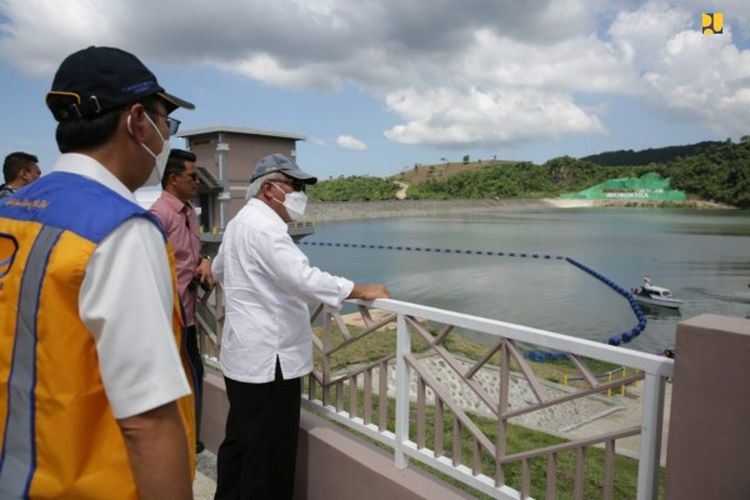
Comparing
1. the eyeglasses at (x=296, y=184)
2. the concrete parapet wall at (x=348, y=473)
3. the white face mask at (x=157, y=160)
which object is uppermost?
the white face mask at (x=157, y=160)

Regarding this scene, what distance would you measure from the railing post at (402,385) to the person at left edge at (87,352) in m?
1.31

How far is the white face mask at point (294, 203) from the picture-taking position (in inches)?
87.0

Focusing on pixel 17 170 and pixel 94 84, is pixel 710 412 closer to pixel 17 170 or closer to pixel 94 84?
pixel 94 84

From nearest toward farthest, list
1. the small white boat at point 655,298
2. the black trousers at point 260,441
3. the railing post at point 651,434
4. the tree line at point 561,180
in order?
the railing post at point 651,434, the black trousers at point 260,441, the small white boat at point 655,298, the tree line at point 561,180

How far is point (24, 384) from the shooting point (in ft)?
2.93

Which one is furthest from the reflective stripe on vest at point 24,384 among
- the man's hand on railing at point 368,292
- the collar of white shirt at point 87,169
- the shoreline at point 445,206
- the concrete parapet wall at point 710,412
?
the shoreline at point 445,206

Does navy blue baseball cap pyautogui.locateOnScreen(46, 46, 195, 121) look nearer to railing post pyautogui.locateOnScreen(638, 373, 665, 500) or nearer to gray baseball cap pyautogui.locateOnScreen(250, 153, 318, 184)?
gray baseball cap pyautogui.locateOnScreen(250, 153, 318, 184)

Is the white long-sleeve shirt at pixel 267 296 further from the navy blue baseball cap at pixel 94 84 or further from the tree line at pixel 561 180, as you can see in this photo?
the tree line at pixel 561 180

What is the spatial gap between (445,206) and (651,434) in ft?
237

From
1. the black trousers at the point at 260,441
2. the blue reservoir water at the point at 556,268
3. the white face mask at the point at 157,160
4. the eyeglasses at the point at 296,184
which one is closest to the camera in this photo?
the white face mask at the point at 157,160

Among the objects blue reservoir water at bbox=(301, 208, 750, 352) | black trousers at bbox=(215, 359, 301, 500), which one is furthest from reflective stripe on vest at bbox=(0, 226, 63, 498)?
blue reservoir water at bbox=(301, 208, 750, 352)

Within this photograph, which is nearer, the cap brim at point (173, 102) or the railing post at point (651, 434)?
the cap brim at point (173, 102)

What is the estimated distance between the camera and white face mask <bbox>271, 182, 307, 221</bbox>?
2211 mm

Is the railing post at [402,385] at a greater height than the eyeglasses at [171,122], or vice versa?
the eyeglasses at [171,122]
